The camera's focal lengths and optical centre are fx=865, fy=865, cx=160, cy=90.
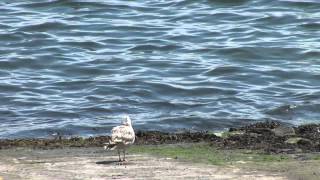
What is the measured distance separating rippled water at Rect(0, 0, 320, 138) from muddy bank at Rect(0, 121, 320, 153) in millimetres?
1802

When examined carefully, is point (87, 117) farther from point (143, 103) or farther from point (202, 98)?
point (202, 98)

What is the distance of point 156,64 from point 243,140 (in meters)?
7.63

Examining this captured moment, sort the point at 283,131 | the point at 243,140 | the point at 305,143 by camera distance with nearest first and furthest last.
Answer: the point at 305,143 < the point at 243,140 < the point at 283,131

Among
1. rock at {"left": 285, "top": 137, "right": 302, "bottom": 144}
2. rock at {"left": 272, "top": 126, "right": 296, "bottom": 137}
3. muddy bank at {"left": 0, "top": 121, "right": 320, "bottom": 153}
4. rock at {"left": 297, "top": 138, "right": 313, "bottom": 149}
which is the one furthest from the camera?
rock at {"left": 272, "top": 126, "right": 296, "bottom": 137}

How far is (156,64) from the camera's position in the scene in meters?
18.4

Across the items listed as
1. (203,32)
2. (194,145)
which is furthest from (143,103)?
(203,32)

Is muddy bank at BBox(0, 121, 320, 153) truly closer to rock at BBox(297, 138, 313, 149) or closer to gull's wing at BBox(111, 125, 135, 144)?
rock at BBox(297, 138, 313, 149)

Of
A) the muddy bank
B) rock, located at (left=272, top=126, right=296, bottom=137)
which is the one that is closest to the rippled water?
the muddy bank

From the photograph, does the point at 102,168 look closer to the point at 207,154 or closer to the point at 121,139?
the point at 121,139

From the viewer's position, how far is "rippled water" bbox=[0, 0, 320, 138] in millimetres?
A: 14578

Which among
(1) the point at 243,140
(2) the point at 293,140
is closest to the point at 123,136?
(1) the point at 243,140

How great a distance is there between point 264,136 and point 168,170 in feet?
9.19

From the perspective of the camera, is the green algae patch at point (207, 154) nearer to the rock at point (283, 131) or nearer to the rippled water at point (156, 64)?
the rock at point (283, 131)

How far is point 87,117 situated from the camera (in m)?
14.4
